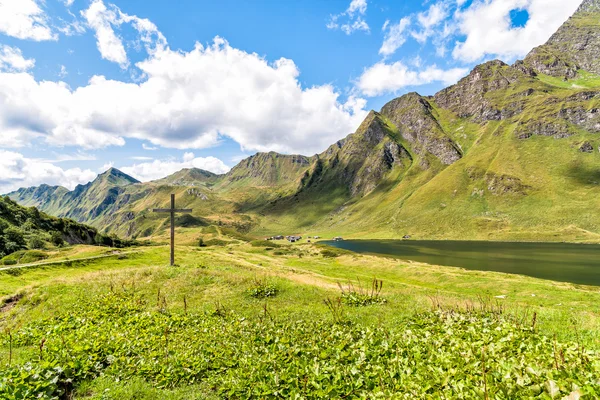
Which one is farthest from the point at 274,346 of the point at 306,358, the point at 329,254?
the point at 329,254

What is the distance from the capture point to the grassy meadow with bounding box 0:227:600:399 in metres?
8.55

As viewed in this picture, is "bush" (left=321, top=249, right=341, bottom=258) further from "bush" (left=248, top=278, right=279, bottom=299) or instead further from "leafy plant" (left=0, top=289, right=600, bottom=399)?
"leafy plant" (left=0, top=289, right=600, bottom=399)

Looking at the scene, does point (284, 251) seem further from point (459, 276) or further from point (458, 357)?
point (458, 357)

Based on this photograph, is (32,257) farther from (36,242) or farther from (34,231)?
(34,231)

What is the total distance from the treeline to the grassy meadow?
88235 millimetres

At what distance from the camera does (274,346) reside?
13.4 meters

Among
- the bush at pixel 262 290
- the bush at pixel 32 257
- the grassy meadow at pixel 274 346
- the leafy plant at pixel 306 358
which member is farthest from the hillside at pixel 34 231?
the leafy plant at pixel 306 358

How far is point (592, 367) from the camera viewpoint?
7410 mm

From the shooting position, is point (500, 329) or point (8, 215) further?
point (8, 215)

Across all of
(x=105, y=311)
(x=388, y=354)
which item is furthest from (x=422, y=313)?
(x=105, y=311)

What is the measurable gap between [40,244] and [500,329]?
132249 mm

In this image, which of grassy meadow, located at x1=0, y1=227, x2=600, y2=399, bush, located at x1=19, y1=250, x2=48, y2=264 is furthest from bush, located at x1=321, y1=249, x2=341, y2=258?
grassy meadow, located at x1=0, y1=227, x2=600, y2=399

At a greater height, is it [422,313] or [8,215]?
[8,215]

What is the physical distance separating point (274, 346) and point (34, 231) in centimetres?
14759
